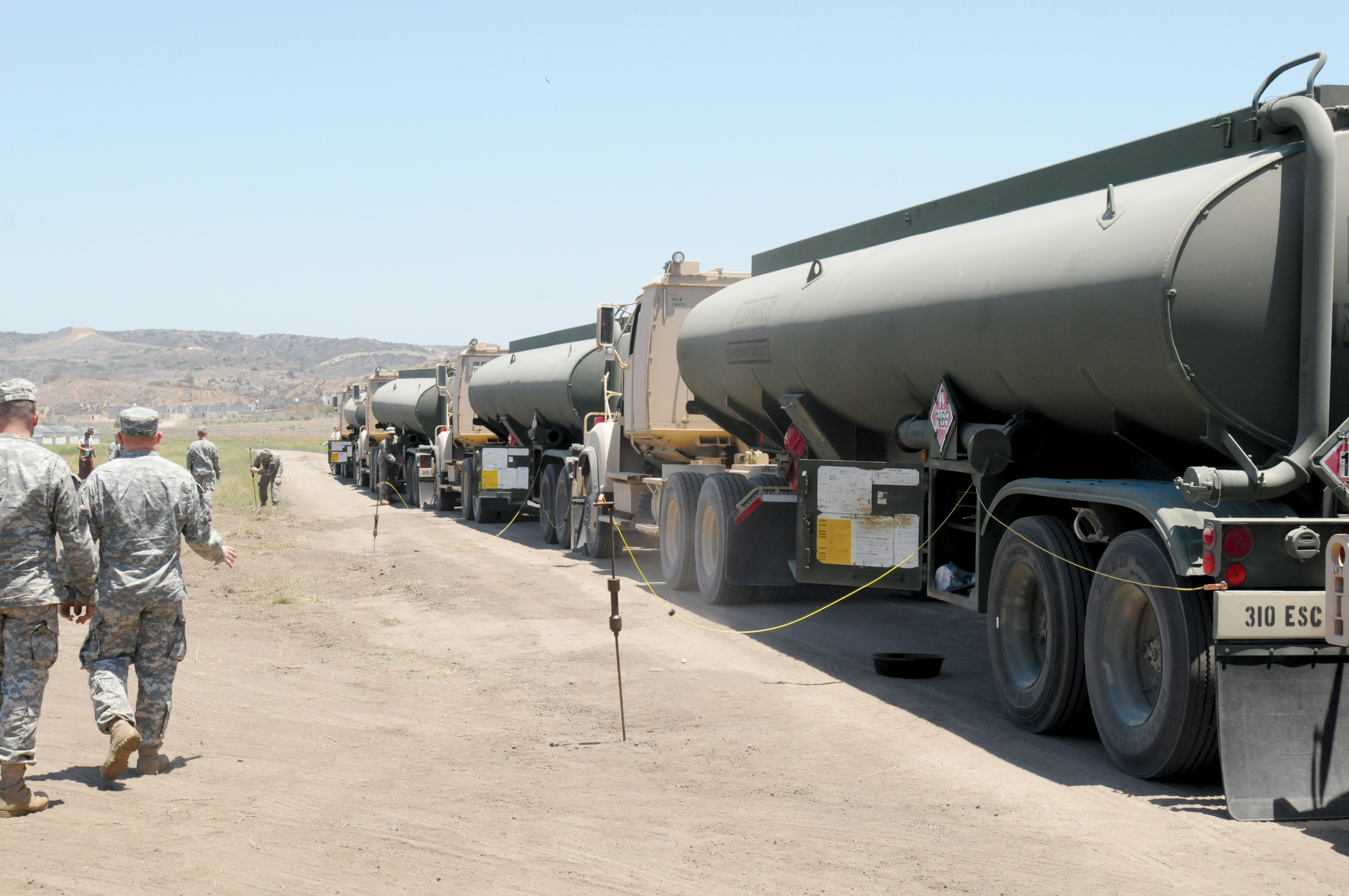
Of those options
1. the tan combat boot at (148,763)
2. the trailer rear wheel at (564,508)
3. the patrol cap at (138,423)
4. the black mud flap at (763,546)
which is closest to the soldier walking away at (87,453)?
the trailer rear wheel at (564,508)

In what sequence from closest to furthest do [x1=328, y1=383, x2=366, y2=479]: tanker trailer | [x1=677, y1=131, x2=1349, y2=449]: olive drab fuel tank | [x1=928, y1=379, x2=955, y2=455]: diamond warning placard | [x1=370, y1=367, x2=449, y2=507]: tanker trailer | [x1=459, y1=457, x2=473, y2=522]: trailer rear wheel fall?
[x1=677, y1=131, x2=1349, y2=449]: olive drab fuel tank → [x1=928, y1=379, x2=955, y2=455]: diamond warning placard → [x1=459, y1=457, x2=473, y2=522]: trailer rear wheel → [x1=370, y1=367, x2=449, y2=507]: tanker trailer → [x1=328, y1=383, x2=366, y2=479]: tanker trailer

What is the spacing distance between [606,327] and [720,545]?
17.7ft

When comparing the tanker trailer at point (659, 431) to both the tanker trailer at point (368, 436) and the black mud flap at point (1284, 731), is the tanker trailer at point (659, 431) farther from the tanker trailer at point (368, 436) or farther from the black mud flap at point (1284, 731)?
the tanker trailer at point (368, 436)

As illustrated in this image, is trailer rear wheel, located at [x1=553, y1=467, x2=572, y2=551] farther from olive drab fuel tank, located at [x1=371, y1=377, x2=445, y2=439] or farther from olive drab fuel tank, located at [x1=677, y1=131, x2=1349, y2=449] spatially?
olive drab fuel tank, located at [x1=677, y1=131, x2=1349, y2=449]

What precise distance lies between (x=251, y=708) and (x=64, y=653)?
3.14m

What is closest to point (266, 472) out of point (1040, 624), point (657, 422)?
point (657, 422)

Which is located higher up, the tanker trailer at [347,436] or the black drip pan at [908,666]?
the tanker trailer at [347,436]

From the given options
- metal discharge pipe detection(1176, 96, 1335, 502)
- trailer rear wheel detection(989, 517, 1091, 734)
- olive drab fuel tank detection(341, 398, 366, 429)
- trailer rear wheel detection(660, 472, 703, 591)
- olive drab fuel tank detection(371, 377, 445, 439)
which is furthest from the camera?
olive drab fuel tank detection(341, 398, 366, 429)

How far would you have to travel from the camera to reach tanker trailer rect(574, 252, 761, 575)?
48.8ft

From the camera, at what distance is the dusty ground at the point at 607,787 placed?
17.2 feet

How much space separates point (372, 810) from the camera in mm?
6141

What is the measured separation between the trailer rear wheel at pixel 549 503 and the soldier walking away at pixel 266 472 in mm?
8389

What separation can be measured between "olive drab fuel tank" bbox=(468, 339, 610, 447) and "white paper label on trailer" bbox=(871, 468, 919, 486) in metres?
8.72

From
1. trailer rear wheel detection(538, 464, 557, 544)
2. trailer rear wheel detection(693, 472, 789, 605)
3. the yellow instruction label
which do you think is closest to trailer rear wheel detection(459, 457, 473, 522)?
trailer rear wheel detection(538, 464, 557, 544)
